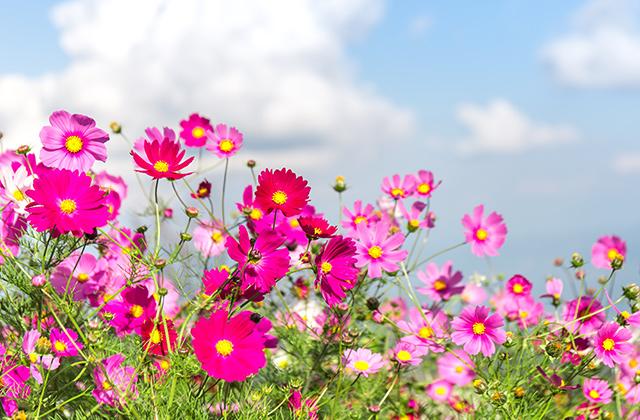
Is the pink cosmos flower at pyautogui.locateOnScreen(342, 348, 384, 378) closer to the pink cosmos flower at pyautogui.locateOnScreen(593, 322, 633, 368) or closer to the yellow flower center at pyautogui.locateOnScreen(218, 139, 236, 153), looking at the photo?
the pink cosmos flower at pyautogui.locateOnScreen(593, 322, 633, 368)

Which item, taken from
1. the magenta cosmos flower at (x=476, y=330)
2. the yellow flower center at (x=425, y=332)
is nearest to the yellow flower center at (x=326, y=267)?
the magenta cosmos flower at (x=476, y=330)

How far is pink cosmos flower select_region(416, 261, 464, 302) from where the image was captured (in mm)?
2162

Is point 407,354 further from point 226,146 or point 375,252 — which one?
point 226,146

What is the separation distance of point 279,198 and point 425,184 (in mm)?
919

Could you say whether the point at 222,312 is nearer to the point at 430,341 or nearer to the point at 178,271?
the point at 178,271

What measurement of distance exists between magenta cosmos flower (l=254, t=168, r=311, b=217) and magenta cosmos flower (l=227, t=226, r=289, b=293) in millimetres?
59

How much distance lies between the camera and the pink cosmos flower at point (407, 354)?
1.73 meters

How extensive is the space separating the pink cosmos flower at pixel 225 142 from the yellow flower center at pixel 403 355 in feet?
2.31

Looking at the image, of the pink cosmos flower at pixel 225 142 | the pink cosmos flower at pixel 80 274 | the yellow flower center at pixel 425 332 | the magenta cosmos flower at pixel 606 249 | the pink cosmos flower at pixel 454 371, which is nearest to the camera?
the pink cosmos flower at pixel 80 274

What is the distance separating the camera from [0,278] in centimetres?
155

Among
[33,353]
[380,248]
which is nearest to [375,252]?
[380,248]

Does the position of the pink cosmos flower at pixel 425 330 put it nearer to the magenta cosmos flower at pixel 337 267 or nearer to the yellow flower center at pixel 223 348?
the magenta cosmos flower at pixel 337 267

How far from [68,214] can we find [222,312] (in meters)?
0.34

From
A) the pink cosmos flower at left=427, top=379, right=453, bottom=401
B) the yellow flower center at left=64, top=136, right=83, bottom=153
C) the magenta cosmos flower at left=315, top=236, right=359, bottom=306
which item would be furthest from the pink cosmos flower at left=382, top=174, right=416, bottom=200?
the yellow flower center at left=64, top=136, right=83, bottom=153
